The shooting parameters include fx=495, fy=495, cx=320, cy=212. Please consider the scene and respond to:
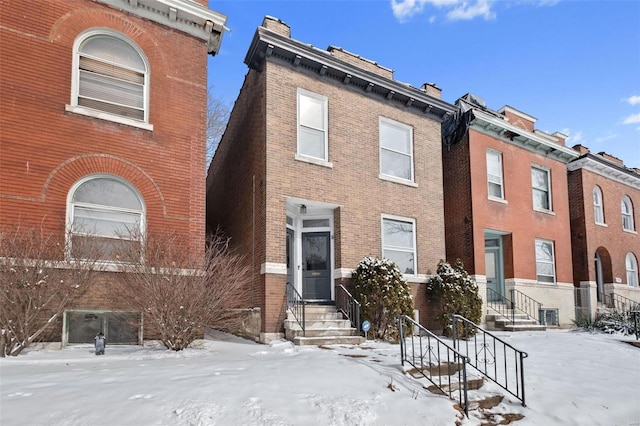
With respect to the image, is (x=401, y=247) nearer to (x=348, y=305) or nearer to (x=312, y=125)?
(x=348, y=305)

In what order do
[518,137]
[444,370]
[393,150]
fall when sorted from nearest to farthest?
[444,370], [393,150], [518,137]

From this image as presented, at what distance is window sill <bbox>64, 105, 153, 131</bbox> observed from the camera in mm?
9836

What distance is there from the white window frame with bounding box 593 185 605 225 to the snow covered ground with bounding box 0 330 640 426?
1230 centimetres

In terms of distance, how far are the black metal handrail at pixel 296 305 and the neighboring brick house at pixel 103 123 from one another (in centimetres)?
254

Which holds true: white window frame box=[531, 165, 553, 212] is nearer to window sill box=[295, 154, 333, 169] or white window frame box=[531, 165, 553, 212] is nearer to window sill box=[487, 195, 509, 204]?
window sill box=[487, 195, 509, 204]

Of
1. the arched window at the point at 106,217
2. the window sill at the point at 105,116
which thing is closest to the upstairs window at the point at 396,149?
the window sill at the point at 105,116

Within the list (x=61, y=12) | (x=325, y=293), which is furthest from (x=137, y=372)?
(x=61, y=12)

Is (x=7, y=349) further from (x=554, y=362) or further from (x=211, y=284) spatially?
(x=554, y=362)

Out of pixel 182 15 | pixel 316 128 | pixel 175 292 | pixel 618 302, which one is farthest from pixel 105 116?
pixel 618 302

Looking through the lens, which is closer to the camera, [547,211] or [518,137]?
[518,137]

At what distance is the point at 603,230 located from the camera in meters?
20.4

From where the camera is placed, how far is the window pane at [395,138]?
14.1m

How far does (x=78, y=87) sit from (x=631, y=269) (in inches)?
886

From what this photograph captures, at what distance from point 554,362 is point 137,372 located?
25.2 feet
